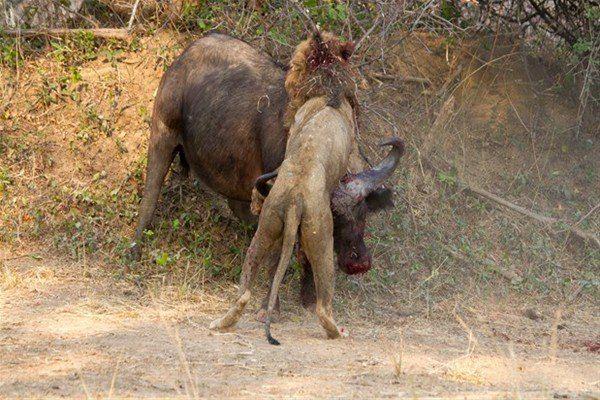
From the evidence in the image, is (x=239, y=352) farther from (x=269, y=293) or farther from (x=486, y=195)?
(x=486, y=195)

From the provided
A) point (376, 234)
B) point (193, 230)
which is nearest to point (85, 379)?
point (193, 230)

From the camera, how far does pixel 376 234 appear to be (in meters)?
9.16

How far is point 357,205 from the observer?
7.12 metres

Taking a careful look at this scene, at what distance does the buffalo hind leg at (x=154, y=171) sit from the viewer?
853 cm

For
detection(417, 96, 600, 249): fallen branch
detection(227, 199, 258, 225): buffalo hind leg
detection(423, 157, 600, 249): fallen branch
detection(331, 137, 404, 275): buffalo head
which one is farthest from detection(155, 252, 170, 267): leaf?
detection(423, 157, 600, 249): fallen branch

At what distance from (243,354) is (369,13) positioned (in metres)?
4.31

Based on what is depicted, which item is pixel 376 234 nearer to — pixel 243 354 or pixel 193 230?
pixel 193 230

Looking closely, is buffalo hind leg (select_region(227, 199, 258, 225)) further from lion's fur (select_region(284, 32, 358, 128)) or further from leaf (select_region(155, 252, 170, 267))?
lion's fur (select_region(284, 32, 358, 128))

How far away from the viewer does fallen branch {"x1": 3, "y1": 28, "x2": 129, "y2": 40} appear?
985 centimetres

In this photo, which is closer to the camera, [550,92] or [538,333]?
[538,333]

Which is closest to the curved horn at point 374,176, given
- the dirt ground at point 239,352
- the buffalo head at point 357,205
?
the buffalo head at point 357,205

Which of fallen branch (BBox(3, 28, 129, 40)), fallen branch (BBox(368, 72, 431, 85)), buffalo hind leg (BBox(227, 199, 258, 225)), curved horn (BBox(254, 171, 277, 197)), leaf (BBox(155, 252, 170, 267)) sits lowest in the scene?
leaf (BBox(155, 252, 170, 267))

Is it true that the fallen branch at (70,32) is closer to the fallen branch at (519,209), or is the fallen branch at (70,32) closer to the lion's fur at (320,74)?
the lion's fur at (320,74)

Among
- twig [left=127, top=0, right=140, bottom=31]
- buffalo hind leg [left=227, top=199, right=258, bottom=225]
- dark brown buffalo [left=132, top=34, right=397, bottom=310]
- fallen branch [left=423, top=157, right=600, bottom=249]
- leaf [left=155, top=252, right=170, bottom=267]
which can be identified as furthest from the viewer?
fallen branch [left=423, top=157, right=600, bottom=249]
